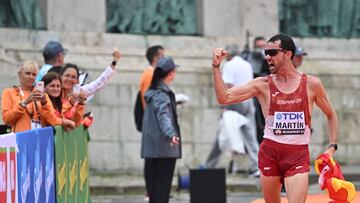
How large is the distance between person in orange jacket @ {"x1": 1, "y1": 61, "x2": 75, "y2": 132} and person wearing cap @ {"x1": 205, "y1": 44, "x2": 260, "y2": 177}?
645cm

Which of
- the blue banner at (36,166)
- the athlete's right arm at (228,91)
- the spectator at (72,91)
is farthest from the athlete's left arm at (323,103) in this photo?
the spectator at (72,91)

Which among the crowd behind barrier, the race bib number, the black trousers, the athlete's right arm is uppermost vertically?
the athlete's right arm

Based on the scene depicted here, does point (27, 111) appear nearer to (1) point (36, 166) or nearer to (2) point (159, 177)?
(1) point (36, 166)

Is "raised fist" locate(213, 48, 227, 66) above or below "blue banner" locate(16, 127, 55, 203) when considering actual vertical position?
above

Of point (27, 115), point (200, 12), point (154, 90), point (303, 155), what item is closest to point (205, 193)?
point (154, 90)

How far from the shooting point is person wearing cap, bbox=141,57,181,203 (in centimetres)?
1438

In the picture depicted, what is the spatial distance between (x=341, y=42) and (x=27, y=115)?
1116cm

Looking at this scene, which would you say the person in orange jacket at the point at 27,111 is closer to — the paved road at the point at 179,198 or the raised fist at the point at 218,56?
the raised fist at the point at 218,56

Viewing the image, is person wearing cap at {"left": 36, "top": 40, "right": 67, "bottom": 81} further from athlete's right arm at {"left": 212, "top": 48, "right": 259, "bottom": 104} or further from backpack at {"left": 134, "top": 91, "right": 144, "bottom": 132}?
athlete's right arm at {"left": 212, "top": 48, "right": 259, "bottom": 104}

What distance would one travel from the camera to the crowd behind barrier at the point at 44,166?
913cm

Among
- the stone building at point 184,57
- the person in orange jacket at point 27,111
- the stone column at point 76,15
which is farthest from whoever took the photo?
the stone column at point 76,15

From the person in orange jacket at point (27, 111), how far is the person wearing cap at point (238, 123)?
645 cm

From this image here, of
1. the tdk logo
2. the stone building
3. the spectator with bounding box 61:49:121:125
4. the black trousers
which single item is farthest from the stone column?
the tdk logo

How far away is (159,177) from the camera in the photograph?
47.5ft
